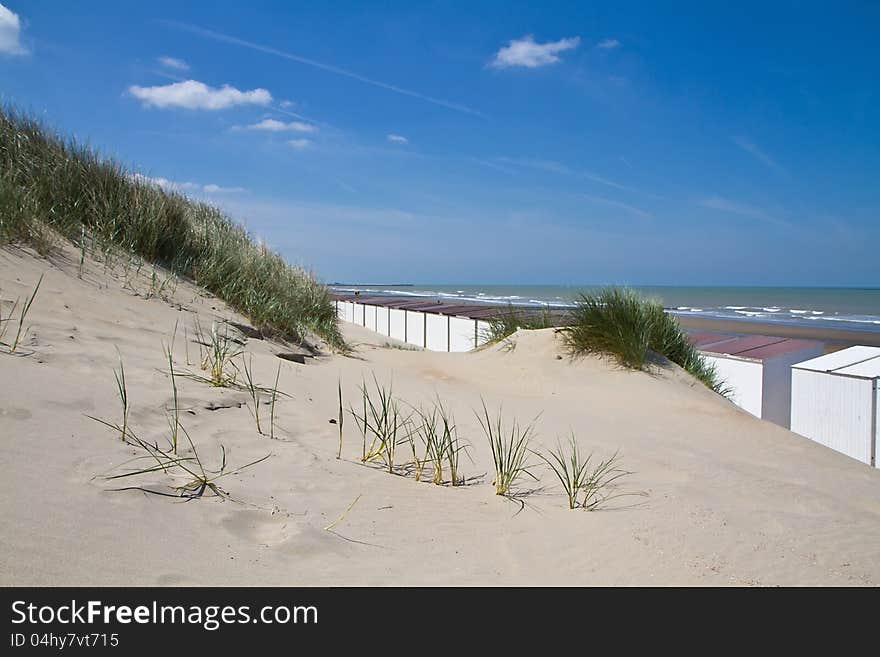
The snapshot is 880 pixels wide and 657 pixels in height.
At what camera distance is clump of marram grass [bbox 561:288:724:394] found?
700 centimetres

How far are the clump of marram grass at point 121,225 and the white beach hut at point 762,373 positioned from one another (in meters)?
6.34

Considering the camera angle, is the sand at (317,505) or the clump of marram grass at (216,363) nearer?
the sand at (317,505)

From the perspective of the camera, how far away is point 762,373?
27.2 feet

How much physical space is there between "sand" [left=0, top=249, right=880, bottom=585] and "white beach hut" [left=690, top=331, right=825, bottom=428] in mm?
3992

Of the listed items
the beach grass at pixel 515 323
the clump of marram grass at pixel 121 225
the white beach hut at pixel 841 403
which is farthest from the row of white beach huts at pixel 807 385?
the clump of marram grass at pixel 121 225

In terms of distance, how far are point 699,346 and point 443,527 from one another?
359 inches

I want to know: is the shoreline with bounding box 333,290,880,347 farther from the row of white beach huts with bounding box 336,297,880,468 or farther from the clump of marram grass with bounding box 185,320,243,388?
the clump of marram grass with bounding box 185,320,243,388

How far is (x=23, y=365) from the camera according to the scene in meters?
2.64

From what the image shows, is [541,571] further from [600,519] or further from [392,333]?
[392,333]

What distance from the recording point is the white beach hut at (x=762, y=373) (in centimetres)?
832

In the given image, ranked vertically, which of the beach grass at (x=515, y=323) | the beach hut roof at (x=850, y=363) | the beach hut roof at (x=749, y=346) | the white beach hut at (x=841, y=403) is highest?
the beach grass at (x=515, y=323)

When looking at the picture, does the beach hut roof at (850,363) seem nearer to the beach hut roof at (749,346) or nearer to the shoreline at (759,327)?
the beach hut roof at (749,346)
